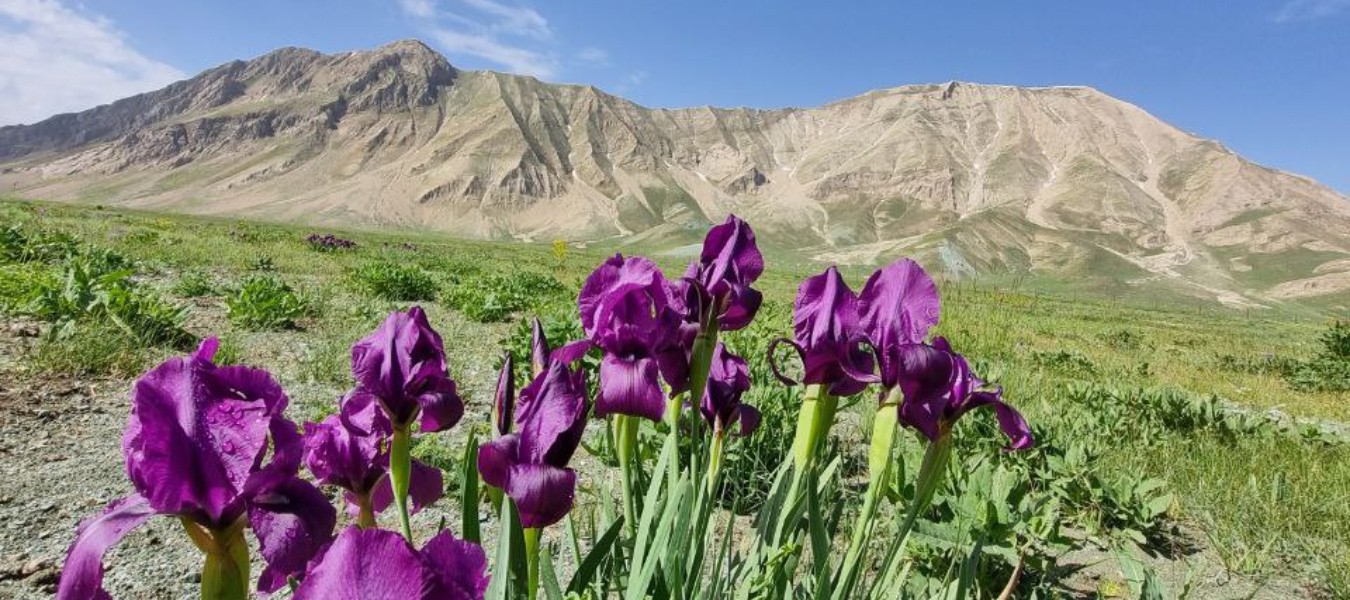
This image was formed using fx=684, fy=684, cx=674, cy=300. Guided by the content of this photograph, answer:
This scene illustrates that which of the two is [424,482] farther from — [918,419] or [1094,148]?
[1094,148]

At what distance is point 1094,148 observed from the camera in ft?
627

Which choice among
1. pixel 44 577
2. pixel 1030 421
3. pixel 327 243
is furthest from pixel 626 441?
pixel 327 243

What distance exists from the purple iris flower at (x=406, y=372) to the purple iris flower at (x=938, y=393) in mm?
827

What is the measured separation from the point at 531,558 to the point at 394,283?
9716 millimetres

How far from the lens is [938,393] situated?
132 centimetres

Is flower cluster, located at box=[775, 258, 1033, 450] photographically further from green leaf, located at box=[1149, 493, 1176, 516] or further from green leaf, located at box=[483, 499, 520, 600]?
green leaf, located at box=[1149, 493, 1176, 516]

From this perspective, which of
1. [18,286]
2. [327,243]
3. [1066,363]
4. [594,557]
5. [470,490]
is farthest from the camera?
[327,243]

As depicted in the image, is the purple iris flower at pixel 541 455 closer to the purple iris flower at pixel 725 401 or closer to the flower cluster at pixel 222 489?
the flower cluster at pixel 222 489

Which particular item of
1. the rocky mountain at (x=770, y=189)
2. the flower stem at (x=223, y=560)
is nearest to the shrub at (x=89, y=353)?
the flower stem at (x=223, y=560)

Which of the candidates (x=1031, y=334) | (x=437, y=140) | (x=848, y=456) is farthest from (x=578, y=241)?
(x=848, y=456)

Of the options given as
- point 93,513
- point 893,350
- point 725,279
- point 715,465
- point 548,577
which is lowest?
point 93,513

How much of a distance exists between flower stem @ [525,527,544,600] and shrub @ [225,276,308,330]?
22.7 feet

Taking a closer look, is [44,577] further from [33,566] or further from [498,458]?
[498,458]

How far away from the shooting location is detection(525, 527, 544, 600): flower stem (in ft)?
3.85
